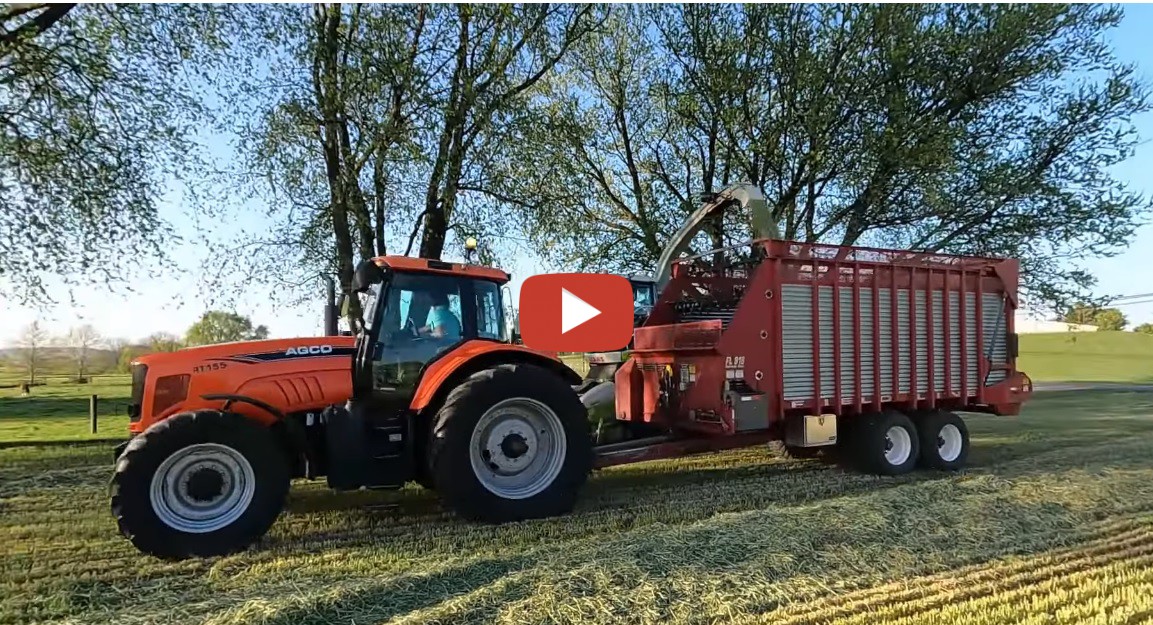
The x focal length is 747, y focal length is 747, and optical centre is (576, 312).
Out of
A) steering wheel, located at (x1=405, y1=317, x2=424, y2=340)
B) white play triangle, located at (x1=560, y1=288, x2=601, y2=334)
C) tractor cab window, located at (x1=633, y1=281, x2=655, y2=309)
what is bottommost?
steering wheel, located at (x1=405, y1=317, x2=424, y2=340)

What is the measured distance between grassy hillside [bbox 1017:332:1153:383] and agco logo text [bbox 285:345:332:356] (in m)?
32.4

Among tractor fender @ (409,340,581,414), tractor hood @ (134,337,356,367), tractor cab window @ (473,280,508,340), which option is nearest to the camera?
tractor hood @ (134,337,356,367)

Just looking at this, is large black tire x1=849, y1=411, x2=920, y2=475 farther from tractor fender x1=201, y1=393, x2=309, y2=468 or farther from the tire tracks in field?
tractor fender x1=201, y1=393, x2=309, y2=468

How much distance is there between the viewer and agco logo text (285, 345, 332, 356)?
592 centimetres

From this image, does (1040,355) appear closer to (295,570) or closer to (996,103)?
(996,103)

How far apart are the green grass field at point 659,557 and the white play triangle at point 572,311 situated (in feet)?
5.59

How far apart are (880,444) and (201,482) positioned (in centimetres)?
650

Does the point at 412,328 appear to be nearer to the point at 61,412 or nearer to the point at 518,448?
the point at 518,448

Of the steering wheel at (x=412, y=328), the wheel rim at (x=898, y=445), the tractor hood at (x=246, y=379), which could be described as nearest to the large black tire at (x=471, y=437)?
the steering wheel at (x=412, y=328)

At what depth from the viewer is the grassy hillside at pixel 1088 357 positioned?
32.1 meters

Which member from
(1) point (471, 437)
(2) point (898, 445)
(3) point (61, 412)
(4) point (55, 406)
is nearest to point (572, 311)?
(1) point (471, 437)

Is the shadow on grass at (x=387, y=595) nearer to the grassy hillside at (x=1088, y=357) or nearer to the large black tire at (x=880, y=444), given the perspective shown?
the large black tire at (x=880, y=444)

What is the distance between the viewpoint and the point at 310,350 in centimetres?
600

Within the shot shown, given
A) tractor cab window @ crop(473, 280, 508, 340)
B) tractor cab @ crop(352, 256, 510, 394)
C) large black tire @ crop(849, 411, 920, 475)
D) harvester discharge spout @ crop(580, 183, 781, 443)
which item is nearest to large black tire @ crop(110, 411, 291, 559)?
tractor cab @ crop(352, 256, 510, 394)
